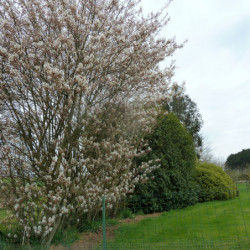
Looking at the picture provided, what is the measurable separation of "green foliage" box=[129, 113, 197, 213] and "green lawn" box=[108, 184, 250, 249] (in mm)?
1547

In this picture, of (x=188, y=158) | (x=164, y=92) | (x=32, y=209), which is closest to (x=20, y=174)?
(x=32, y=209)

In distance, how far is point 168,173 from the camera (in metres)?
8.31

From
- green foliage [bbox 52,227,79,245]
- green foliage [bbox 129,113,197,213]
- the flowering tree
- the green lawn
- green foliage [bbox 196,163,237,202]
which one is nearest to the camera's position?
the green lawn

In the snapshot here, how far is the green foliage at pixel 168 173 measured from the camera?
789cm

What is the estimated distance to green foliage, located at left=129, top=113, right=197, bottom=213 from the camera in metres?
7.89

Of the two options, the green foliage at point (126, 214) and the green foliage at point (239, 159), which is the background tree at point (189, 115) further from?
the green foliage at point (126, 214)

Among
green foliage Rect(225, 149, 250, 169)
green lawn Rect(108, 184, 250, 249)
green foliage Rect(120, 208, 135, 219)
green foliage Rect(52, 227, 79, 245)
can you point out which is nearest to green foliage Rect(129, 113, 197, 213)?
green foliage Rect(120, 208, 135, 219)

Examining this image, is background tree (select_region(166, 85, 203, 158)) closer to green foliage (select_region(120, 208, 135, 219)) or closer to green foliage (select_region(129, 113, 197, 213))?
green foliage (select_region(129, 113, 197, 213))

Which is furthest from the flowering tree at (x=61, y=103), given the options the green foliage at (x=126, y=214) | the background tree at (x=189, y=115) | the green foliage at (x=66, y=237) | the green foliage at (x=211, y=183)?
the background tree at (x=189, y=115)

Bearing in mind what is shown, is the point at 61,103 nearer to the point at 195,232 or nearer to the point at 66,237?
the point at 66,237

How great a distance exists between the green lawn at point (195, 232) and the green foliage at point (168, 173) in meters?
1.55

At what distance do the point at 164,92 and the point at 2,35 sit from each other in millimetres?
4103

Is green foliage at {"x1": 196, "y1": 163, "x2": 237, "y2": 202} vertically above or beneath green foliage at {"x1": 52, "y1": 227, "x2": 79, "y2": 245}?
above

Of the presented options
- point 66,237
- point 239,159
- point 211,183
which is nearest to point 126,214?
point 66,237
